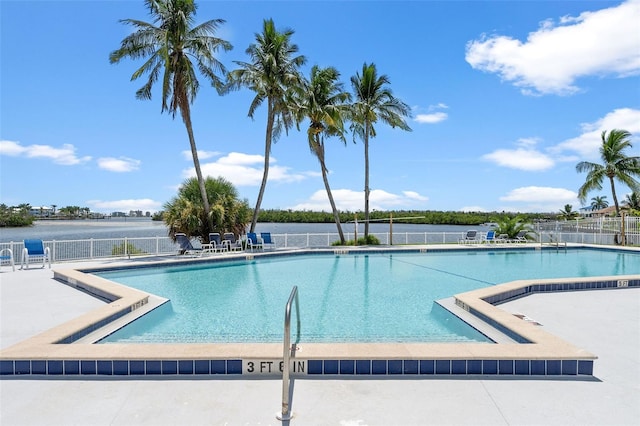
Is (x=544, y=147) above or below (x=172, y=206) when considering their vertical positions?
above

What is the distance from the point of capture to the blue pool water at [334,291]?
5.43m

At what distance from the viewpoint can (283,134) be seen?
19797mm

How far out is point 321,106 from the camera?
19.1 meters

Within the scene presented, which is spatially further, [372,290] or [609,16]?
[609,16]

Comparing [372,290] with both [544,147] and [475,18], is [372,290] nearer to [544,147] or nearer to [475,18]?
[475,18]

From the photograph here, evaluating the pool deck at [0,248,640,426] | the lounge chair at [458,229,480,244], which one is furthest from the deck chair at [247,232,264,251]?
the pool deck at [0,248,640,426]

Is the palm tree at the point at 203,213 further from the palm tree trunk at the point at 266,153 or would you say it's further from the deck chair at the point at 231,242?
the deck chair at the point at 231,242

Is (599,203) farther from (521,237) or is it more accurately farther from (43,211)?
(43,211)

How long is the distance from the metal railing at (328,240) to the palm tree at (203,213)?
3.14 feet

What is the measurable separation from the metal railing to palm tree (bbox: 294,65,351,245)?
7.32 ft

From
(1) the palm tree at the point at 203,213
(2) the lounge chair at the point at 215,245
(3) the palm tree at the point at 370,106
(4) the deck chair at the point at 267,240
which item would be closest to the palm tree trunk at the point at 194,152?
(1) the palm tree at the point at 203,213

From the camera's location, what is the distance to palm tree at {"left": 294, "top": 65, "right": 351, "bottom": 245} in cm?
1878
